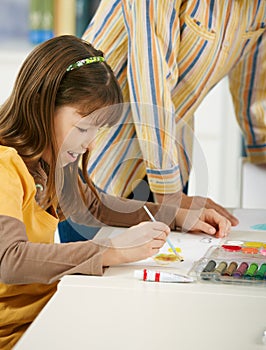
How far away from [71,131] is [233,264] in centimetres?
34

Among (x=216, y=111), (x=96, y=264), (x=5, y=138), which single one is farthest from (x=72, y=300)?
(x=216, y=111)

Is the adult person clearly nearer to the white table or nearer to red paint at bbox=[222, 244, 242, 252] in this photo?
red paint at bbox=[222, 244, 242, 252]

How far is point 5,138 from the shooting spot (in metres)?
1.21

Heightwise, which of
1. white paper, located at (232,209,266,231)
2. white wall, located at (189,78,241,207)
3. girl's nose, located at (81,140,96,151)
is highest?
girl's nose, located at (81,140,96,151)

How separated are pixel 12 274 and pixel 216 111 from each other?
7.41ft

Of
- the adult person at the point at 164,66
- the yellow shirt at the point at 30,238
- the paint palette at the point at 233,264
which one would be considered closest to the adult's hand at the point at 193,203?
the adult person at the point at 164,66

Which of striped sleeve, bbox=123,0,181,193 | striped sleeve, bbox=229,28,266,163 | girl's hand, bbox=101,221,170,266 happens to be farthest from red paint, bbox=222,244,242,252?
striped sleeve, bbox=229,28,266,163

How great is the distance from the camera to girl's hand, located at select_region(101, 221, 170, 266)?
3.55 feet

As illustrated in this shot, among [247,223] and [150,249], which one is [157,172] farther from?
[150,249]

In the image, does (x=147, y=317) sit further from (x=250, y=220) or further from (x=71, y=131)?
(x=250, y=220)

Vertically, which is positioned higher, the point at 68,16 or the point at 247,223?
the point at 68,16

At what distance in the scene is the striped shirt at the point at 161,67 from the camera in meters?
1.39

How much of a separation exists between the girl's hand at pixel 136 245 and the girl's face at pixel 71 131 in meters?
0.18

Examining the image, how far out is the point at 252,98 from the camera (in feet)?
5.74
